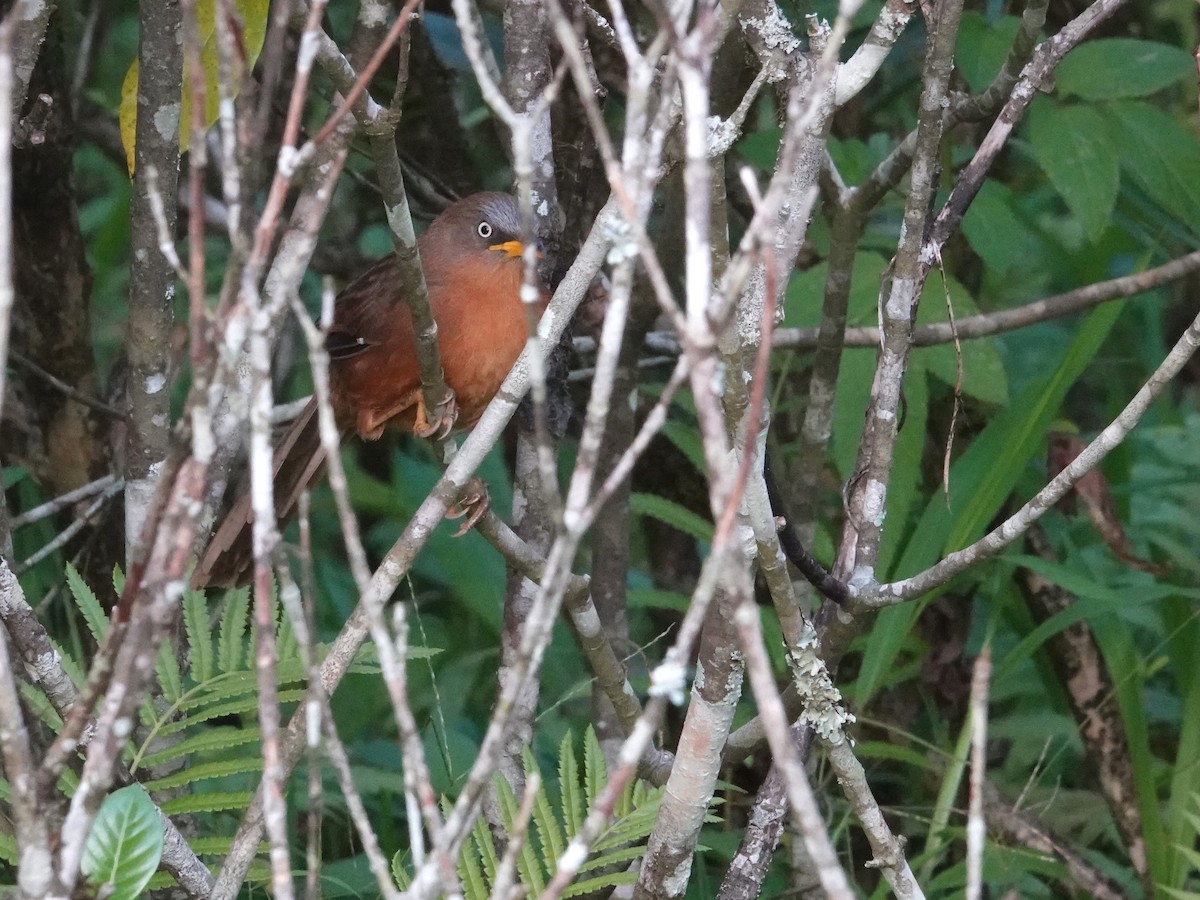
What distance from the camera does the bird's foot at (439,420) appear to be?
2.94 metres

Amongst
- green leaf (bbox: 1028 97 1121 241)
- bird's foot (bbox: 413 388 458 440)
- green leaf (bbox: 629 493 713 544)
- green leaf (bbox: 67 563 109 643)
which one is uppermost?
green leaf (bbox: 1028 97 1121 241)

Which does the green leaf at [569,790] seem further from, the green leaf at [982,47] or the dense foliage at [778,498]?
the green leaf at [982,47]

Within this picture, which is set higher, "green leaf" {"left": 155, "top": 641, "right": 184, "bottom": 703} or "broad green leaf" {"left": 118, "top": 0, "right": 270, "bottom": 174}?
"broad green leaf" {"left": 118, "top": 0, "right": 270, "bottom": 174}

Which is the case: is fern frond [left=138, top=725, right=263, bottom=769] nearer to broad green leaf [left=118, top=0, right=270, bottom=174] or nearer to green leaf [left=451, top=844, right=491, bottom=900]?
green leaf [left=451, top=844, right=491, bottom=900]

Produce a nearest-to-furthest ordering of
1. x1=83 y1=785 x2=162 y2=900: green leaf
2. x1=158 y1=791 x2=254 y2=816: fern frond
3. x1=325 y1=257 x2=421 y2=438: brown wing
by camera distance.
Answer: x1=83 y1=785 x2=162 y2=900: green leaf → x1=158 y1=791 x2=254 y2=816: fern frond → x1=325 y1=257 x2=421 y2=438: brown wing

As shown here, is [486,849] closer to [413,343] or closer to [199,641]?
[199,641]

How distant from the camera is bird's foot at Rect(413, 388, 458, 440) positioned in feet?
9.63

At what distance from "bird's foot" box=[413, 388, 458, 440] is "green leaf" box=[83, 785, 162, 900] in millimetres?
1243

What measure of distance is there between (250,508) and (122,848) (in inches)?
69.0

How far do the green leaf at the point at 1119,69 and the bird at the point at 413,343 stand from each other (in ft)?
4.64

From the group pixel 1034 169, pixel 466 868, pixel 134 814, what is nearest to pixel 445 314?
pixel 466 868

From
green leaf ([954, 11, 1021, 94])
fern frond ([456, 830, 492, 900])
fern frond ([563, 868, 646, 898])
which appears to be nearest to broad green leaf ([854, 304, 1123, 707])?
green leaf ([954, 11, 1021, 94])

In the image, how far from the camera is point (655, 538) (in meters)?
5.20

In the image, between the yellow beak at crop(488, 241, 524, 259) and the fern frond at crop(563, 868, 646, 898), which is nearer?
the fern frond at crop(563, 868, 646, 898)
